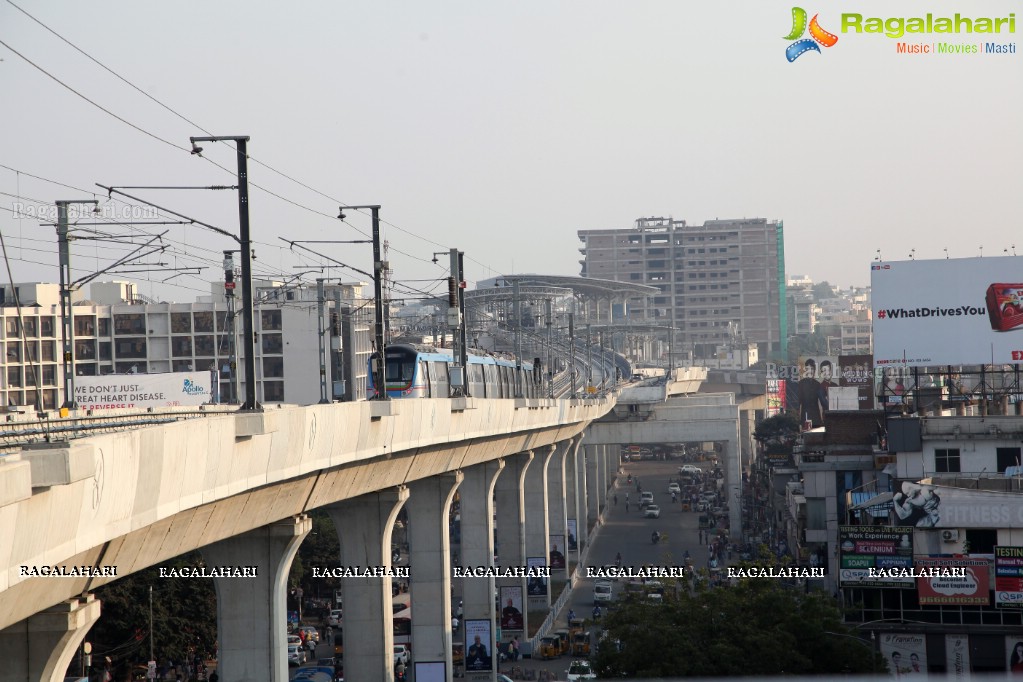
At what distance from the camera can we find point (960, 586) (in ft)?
121

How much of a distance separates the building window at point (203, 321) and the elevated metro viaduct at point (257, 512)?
142 feet

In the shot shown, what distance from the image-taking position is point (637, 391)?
92.1 m

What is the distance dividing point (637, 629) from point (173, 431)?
18.5 metres

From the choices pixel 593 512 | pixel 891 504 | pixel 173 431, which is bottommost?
pixel 593 512

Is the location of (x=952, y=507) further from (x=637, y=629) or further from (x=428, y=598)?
(x=428, y=598)

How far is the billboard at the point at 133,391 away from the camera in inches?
1945

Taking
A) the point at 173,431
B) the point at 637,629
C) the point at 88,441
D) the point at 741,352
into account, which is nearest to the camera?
the point at 88,441

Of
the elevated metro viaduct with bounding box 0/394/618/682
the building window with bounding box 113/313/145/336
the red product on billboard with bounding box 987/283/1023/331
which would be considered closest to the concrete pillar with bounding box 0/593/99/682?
the elevated metro viaduct with bounding box 0/394/618/682

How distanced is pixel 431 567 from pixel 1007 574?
16.1 m

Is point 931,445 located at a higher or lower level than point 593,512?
higher

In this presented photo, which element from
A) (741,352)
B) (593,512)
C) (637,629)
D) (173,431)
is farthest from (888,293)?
(741,352)

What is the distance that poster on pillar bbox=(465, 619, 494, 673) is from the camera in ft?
131

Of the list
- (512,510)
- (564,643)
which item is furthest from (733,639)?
(512,510)

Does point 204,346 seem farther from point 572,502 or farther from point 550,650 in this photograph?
point 550,650
